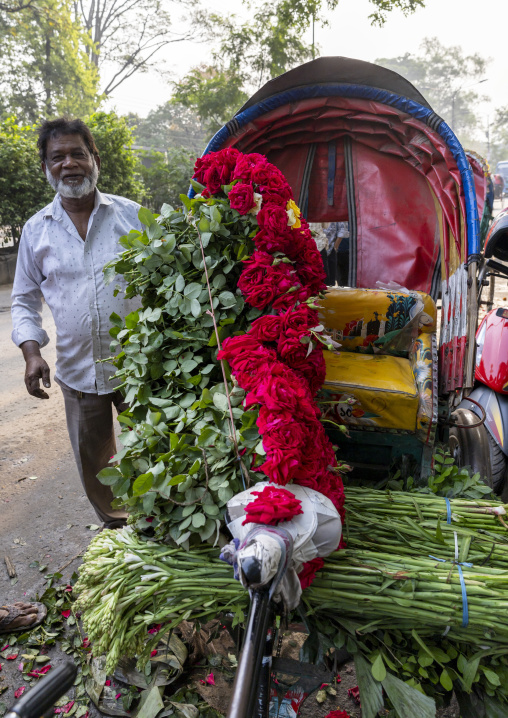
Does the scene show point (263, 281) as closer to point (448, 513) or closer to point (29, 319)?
point (448, 513)

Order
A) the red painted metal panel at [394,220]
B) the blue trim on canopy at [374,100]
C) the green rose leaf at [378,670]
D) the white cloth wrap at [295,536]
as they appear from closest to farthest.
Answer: the white cloth wrap at [295,536]
the green rose leaf at [378,670]
the blue trim on canopy at [374,100]
the red painted metal panel at [394,220]

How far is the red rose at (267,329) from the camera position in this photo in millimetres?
1658

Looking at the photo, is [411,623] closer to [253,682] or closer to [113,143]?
[253,682]

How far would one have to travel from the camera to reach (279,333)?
65.5 inches

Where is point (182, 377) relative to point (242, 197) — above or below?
below

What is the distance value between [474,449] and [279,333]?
1.69m

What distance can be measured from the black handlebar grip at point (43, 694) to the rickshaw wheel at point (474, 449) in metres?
2.22

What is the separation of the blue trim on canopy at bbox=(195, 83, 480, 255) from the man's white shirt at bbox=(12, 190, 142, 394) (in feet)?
1.80

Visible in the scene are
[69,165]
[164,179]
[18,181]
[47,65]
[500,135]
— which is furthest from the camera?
[500,135]

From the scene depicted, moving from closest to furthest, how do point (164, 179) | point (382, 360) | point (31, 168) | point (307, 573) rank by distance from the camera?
1. point (307, 573)
2. point (382, 360)
3. point (31, 168)
4. point (164, 179)

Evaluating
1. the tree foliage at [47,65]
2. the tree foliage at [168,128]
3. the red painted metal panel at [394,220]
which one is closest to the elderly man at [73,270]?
the red painted metal panel at [394,220]

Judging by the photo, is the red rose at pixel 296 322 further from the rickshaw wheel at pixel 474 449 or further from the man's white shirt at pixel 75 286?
the rickshaw wheel at pixel 474 449

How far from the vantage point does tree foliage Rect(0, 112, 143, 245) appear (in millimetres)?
9891

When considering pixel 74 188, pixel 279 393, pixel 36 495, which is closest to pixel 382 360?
pixel 279 393
